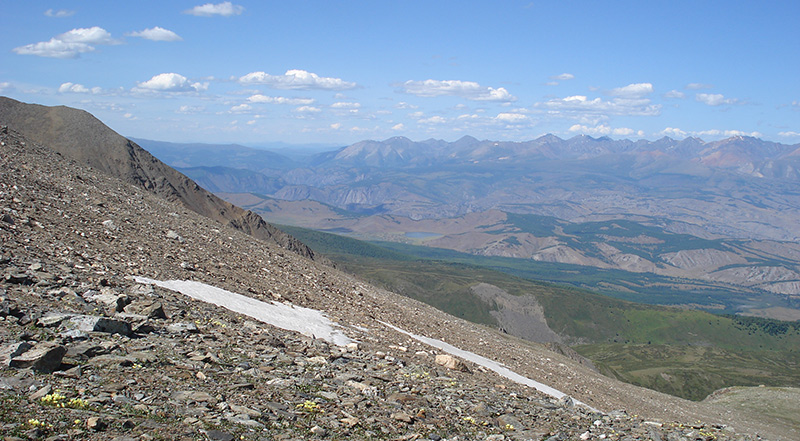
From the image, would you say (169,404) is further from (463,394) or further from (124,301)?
(463,394)

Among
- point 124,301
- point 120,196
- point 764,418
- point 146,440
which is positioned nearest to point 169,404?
point 146,440

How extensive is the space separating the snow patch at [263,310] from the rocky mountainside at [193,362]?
0.68 meters

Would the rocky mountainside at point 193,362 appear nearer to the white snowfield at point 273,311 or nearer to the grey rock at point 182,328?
the grey rock at point 182,328

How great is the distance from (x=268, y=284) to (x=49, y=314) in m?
15.3

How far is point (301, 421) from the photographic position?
40.2 ft

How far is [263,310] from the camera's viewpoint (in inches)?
922

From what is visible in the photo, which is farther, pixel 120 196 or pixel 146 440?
pixel 120 196

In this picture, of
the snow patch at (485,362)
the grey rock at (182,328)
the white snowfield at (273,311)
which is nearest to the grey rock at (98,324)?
the grey rock at (182,328)

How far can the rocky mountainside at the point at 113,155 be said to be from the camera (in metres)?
76.1

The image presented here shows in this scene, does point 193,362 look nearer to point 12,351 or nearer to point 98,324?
point 98,324

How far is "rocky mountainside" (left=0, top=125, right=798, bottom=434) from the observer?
436 inches

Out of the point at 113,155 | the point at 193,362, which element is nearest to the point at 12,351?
the point at 193,362

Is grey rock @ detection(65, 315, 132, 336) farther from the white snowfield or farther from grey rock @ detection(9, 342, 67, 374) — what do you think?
the white snowfield

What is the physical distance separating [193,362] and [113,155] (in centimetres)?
7565
